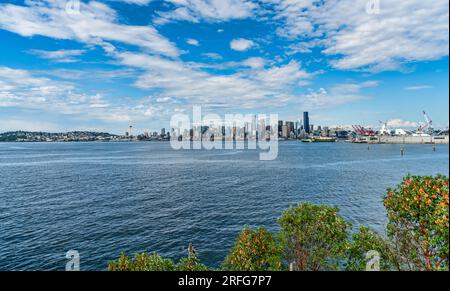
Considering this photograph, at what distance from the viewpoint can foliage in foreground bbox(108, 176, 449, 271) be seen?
15.2 m

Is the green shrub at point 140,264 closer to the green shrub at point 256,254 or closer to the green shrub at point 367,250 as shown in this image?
the green shrub at point 256,254

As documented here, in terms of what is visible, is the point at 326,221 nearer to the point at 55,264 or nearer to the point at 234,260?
the point at 234,260

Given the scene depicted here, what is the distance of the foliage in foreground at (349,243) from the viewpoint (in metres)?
15.2

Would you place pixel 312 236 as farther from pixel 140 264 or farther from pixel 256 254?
pixel 140 264

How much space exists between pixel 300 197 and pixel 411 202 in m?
48.5

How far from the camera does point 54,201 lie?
5941 centimetres

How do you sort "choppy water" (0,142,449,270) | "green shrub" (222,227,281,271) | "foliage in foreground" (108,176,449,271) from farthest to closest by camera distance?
"choppy water" (0,142,449,270) → "green shrub" (222,227,281,271) → "foliage in foreground" (108,176,449,271)

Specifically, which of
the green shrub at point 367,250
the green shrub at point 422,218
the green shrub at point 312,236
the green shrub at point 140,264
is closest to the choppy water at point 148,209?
the green shrub at point 312,236

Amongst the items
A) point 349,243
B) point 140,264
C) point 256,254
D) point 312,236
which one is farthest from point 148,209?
point 349,243

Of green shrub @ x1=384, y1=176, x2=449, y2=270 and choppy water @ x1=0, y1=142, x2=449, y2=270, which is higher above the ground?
green shrub @ x1=384, y1=176, x2=449, y2=270

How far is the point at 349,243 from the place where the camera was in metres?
19.8

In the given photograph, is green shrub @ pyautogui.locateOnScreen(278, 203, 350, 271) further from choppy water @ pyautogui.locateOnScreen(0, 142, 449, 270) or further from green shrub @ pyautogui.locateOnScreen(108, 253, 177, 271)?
choppy water @ pyautogui.locateOnScreen(0, 142, 449, 270)

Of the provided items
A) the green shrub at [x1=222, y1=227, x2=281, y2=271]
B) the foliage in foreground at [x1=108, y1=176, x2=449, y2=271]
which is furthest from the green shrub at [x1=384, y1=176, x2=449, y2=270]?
the green shrub at [x1=222, y1=227, x2=281, y2=271]
